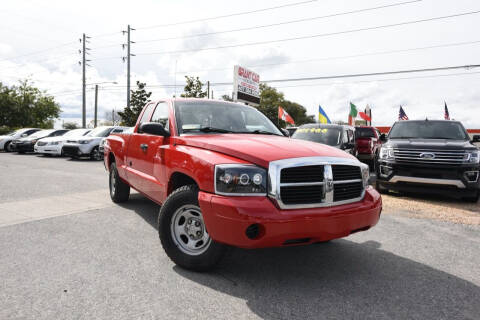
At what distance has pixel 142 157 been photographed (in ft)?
15.4

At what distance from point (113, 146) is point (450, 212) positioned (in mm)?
6214

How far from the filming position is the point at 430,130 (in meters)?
8.27

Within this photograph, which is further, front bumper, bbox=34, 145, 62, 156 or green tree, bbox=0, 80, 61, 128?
green tree, bbox=0, 80, 61, 128

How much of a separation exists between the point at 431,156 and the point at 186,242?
5.81m

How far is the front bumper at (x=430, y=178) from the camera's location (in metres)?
6.83

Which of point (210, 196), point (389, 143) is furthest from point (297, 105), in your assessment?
point (210, 196)

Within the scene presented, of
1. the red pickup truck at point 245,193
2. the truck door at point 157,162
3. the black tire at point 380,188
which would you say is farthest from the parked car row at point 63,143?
the red pickup truck at point 245,193

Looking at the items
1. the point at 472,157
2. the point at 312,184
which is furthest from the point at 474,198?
the point at 312,184

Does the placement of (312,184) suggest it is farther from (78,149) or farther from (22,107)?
(22,107)

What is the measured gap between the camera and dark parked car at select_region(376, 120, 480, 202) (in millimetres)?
6848

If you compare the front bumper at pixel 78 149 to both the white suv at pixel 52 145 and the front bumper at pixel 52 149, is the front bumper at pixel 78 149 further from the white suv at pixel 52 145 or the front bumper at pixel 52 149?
the front bumper at pixel 52 149

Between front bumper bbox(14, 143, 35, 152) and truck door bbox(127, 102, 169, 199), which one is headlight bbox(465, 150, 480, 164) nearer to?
truck door bbox(127, 102, 169, 199)

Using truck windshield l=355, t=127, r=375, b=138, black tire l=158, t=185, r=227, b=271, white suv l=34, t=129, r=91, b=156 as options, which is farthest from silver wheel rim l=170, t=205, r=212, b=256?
white suv l=34, t=129, r=91, b=156

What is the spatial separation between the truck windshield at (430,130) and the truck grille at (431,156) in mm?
1164
